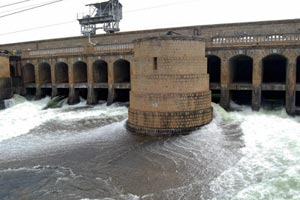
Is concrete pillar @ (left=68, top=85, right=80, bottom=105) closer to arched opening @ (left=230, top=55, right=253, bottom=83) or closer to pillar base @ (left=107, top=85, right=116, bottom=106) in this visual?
pillar base @ (left=107, top=85, right=116, bottom=106)

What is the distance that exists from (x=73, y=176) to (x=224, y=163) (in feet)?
15.5

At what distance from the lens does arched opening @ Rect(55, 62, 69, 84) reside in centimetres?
2573

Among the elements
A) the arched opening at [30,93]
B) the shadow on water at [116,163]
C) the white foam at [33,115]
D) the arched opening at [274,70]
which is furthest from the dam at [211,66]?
the shadow on water at [116,163]

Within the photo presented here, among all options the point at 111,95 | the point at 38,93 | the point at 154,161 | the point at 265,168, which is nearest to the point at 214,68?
the point at 111,95

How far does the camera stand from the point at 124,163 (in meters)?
9.74

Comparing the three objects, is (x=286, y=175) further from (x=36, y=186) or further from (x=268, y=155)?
(x=36, y=186)

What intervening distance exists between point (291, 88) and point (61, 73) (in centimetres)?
1901

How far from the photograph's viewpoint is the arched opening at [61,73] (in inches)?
1013

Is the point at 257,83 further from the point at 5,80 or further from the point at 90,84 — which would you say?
the point at 5,80

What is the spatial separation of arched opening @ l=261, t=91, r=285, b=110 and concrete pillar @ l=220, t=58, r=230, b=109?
2.23 metres

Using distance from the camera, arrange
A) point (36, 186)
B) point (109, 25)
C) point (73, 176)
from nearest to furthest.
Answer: point (36, 186) < point (73, 176) < point (109, 25)

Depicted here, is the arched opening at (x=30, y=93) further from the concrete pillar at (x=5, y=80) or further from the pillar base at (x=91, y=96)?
the pillar base at (x=91, y=96)

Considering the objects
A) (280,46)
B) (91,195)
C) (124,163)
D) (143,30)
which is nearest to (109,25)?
(143,30)

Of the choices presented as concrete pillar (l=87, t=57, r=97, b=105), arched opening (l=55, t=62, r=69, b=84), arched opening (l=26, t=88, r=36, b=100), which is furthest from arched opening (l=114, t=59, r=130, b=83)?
arched opening (l=26, t=88, r=36, b=100)
